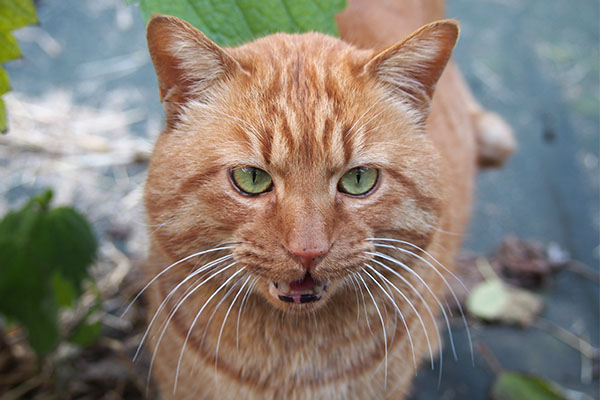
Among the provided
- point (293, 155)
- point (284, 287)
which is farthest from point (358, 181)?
point (284, 287)

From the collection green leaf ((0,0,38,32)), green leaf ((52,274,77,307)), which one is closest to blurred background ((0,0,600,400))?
green leaf ((52,274,77,307))

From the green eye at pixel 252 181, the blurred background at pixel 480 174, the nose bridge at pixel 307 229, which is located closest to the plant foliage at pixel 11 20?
the green eye at pixel 252 181

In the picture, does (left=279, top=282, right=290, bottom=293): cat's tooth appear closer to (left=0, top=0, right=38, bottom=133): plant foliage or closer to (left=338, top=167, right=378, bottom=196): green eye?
(left=338, top=167, right=378, bottom=196): green eye

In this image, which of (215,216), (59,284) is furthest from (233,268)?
(59,284)

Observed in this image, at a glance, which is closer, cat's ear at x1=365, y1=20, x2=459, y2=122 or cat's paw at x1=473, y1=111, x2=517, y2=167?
cat's ear at x1=365, y1=20, x2=459, y2=122

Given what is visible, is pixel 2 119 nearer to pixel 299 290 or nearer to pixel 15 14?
pixel 15 14

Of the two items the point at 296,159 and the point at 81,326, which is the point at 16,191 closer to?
the point at 81,326

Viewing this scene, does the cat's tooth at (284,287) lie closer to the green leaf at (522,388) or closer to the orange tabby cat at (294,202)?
the orange tabby cat at (294,202)
